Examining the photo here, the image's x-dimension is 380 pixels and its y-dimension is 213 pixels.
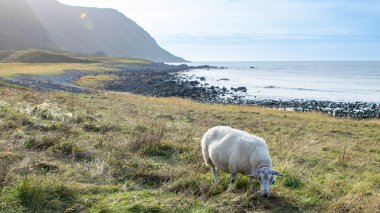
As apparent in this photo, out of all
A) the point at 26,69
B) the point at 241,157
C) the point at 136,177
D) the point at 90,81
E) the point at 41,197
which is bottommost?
the point at 90,81

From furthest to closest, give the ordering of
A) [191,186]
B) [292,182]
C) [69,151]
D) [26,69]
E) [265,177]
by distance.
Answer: [26,69] → [69,151] → [292,182] → [191,186] → [265,177]

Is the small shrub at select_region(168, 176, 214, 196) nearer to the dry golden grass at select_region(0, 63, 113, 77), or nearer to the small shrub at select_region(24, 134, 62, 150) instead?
the small shrub at select_region(24, 134, 62, 150)

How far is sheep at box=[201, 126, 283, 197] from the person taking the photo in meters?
7.72

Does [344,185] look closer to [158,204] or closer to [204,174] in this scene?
[204,174]

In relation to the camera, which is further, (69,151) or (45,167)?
(69,151)

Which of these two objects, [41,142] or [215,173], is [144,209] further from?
[41,142]

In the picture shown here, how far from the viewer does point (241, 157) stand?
→ 8250mm

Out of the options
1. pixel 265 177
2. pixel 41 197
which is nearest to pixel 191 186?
pixel 265 177

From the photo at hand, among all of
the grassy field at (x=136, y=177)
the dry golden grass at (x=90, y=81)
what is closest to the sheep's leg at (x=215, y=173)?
the grassy field at (x=136, y=177)

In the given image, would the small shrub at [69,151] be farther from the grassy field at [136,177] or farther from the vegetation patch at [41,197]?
the vegetation patch at [41,197]

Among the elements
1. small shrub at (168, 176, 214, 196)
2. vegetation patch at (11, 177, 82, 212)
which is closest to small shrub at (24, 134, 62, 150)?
vegetation patch at (11, 177, 82, 212)

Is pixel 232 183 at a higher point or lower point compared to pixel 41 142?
lower

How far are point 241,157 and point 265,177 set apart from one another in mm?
800

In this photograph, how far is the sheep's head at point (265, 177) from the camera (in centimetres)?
754
